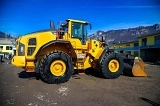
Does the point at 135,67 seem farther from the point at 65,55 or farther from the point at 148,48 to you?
the point at 148,48

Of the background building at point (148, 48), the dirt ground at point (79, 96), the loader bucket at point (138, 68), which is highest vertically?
the background building at point (148, 48)

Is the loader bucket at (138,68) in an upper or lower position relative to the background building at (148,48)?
lower

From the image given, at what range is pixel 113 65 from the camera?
10.4 m

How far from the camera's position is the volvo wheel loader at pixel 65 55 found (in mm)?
8469

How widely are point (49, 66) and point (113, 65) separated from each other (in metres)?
3.78

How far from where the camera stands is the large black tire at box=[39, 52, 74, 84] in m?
8.24

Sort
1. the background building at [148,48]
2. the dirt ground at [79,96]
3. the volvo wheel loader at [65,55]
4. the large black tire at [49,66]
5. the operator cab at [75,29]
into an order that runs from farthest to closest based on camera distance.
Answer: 1. the background building at [148,48]
2. the operator cab at [75,29]
3. the volvo wheel loader at [65,55]
4. the large black tire at [49,66]
5. the dirt ground at [79,96]

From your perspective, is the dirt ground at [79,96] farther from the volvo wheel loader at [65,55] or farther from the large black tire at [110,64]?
the large black tire at [110,64]

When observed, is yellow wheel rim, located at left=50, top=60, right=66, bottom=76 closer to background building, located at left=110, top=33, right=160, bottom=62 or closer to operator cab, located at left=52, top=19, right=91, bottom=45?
operator cab, located at left=52, top=19, right=91, bottom=45

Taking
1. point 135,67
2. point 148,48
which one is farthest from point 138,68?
point 148,48

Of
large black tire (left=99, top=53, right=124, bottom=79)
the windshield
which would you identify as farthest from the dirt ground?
→ the windshield

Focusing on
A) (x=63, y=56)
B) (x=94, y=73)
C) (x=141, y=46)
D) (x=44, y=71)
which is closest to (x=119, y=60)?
(x=94, y=73)

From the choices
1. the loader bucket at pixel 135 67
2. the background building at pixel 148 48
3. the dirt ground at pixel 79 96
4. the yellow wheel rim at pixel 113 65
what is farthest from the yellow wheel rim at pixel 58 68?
the background building at pixel 148 48

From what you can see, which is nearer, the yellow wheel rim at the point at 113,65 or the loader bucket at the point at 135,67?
the yellow wheel rim at the point at 113,65
